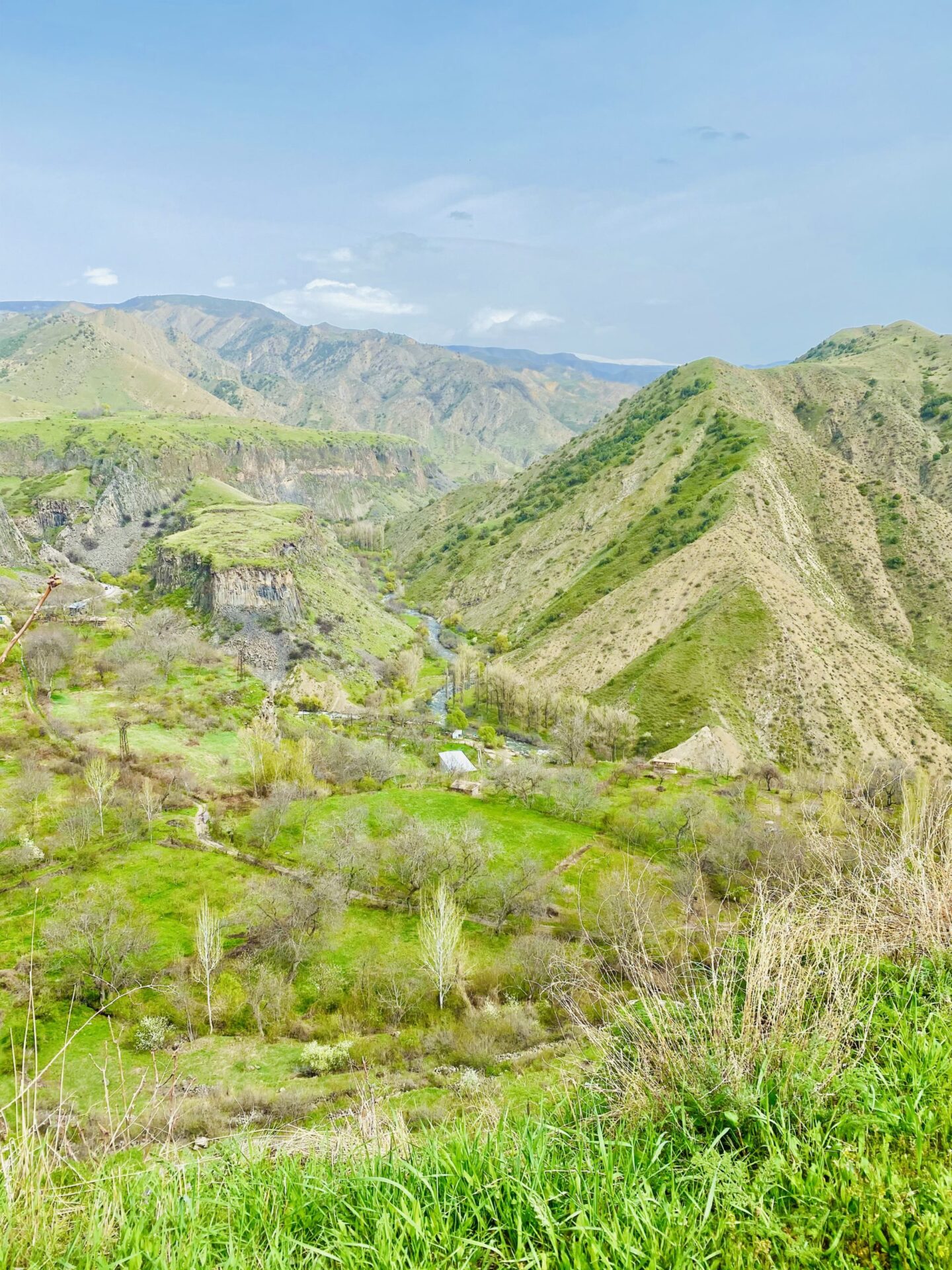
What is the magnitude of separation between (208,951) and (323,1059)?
28.1 ft

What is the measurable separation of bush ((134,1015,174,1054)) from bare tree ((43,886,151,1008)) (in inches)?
94.6

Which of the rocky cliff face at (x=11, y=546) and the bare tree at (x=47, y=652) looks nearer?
the bare tree at (x=47, y=652)

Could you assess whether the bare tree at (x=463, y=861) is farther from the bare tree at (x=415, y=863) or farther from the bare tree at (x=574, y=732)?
the bare tree at (x=574, y=732)

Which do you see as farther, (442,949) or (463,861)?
(463,861)

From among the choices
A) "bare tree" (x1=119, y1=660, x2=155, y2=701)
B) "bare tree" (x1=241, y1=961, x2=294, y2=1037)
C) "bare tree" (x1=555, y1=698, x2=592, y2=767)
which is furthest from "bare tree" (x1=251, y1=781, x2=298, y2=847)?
"bare tree" (x1=119, y1=660, x2=155, y2=701)

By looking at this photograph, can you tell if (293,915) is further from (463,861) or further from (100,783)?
(100,783)

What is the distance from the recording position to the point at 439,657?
133 meters

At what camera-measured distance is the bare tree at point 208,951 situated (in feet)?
106

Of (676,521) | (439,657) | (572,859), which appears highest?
(676,521)

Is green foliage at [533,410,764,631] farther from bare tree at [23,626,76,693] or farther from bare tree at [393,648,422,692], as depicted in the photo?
bare tree at [23,626,76,693]

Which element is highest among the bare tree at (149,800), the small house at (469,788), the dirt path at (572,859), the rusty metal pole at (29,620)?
the rusty metal pole at (29,620)

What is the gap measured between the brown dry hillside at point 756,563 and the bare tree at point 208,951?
57.2m

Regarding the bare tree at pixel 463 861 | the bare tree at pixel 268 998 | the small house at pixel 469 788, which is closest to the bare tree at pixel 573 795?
the small house at pixel 469 788

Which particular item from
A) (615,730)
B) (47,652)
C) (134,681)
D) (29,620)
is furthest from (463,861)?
(47,652)
